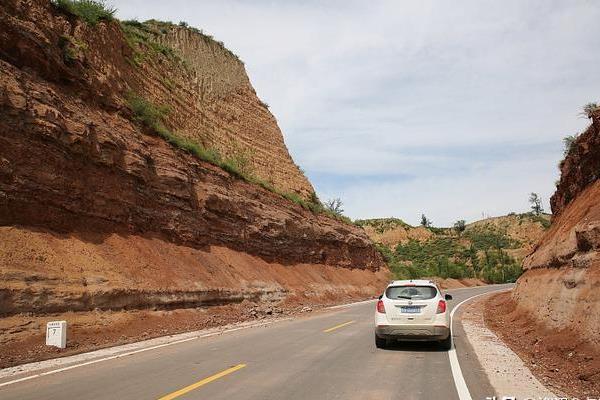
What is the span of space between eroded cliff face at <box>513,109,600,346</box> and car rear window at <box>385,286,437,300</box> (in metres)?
Answer: 3.13

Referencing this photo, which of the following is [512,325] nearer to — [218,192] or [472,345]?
[472,345]

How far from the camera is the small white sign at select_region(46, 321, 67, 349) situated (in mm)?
11883

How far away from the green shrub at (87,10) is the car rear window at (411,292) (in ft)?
60.7

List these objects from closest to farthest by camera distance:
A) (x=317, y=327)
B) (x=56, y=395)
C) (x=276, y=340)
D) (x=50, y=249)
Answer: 1. (x=56, y=395)
2. (x=276, y=340)
3. (x=50, y=249)
4. (x=317, y=327)

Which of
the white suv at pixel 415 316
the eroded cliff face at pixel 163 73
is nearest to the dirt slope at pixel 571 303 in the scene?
the white suv at pixel 415 316

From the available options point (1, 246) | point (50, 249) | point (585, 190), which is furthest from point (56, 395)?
point (585, 190)

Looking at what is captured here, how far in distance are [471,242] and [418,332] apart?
99.8 metres

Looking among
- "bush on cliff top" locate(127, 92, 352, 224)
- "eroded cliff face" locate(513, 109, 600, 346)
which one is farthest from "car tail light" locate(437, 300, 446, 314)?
"bush on cliff top" locate(127, 92, 352, 224)

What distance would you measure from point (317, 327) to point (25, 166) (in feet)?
35.3

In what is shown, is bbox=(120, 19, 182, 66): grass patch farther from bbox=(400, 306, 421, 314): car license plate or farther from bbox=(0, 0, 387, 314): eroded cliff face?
bbox=(400, 306, 421, 314): car license plate

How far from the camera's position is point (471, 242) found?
344ft

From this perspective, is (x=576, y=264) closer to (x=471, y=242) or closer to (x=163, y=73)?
(x=163, y=73)

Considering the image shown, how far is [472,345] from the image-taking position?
1225 cm

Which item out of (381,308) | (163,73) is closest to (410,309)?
(381,308)
